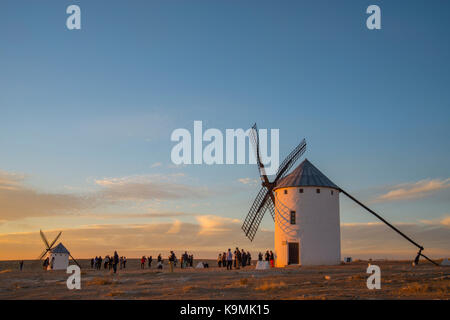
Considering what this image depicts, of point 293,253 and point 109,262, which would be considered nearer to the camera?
point 293,253

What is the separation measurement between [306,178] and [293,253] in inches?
253

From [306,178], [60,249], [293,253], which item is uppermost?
[306,178]

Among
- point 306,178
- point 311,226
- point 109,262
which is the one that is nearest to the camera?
point 311,226

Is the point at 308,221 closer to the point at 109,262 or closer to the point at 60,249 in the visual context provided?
the point at 109,262

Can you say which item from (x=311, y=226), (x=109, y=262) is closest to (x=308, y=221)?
(x=311, y=226)

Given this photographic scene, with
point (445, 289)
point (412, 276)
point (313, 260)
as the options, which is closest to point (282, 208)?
point (313, 260)

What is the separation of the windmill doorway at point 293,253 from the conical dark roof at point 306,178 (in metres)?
5.03

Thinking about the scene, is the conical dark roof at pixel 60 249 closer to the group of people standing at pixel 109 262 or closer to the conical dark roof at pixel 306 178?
the group of people standing at pixel 109 262

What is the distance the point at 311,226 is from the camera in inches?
1436

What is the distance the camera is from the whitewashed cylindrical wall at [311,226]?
36.3 metres

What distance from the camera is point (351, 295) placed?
54.5 ft

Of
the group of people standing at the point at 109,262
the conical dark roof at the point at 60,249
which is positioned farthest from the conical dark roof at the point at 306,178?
the conical dark roof at the point at 60,249
